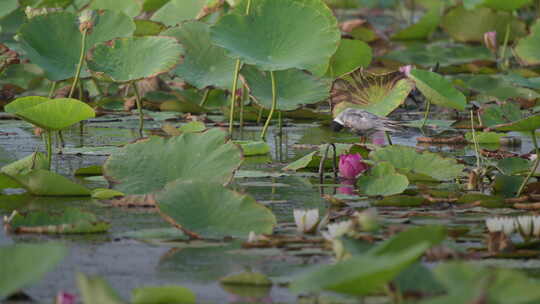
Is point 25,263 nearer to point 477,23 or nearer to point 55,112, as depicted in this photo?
point 55,112

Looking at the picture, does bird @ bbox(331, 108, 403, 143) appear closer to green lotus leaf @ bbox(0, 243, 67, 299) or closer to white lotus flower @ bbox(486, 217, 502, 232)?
white lotus flower @ bbox(486, 217, 502, 232)

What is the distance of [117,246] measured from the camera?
7.48ft

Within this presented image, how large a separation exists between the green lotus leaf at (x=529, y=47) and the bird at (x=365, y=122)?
2.15 metres

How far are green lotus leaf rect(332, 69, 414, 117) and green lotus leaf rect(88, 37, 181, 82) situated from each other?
0.69 m

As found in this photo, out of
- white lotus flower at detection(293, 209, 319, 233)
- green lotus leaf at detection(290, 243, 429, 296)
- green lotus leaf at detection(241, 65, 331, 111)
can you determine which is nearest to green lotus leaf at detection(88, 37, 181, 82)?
green lotus leaf at detection(241, 65, 331, 111)

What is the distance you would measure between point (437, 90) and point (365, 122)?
0.95 ft

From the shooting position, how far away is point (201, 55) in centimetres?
432

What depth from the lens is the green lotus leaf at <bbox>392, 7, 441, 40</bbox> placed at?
7.84m

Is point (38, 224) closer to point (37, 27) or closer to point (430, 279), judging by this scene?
point (430, 279)

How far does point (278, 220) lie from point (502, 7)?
13.9ft

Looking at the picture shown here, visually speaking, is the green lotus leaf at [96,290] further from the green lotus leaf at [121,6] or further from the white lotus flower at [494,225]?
the green lotus leaf at [121,6]

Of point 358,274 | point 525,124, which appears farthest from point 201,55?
point 358,274

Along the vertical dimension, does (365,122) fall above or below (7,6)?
below

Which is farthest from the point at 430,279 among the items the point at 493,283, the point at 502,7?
the point at 502,7
